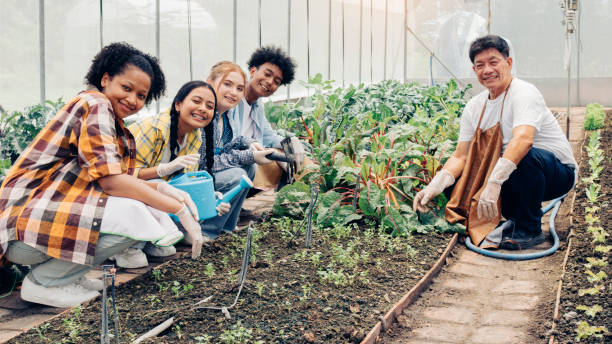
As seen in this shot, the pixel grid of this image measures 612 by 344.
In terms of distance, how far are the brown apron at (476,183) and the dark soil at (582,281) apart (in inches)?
20.2

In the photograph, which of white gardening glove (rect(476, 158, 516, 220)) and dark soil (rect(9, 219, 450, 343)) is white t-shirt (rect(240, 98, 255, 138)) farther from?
white gardening glove (rect(476, 158, 516, 220))

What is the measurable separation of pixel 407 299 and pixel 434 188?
1.14m

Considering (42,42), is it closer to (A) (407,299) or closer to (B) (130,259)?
(B) (130,259)

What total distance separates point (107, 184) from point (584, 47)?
11.5 meters

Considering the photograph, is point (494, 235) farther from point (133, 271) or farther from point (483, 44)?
point (133, 271)

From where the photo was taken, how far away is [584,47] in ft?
38.5

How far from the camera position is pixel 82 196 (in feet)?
7.98

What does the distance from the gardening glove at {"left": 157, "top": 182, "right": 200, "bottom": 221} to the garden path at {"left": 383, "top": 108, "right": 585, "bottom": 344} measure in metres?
0.97

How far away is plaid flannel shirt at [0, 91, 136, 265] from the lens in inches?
93.2

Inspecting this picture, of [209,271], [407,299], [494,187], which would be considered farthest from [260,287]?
[494,187]

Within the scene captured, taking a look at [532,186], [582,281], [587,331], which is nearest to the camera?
[587,331]

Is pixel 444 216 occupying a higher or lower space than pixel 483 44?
lower

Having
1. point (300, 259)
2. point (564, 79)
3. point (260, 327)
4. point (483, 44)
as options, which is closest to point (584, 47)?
point (564, 79)

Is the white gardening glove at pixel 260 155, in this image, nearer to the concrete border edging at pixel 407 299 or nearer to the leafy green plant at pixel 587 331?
the concrete border edging at pixel 407 299
